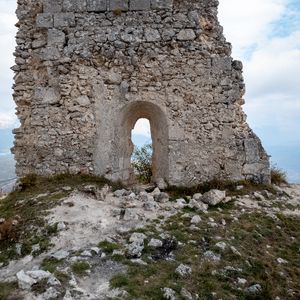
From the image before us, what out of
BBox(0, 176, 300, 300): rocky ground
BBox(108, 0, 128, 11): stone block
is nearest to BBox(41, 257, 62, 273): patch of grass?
BBox(0, 176, 300, 300): rocky ground

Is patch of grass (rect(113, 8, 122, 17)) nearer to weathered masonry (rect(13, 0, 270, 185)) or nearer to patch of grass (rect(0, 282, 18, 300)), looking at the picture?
weathered masonry (rect(13, 0, 270, 185))

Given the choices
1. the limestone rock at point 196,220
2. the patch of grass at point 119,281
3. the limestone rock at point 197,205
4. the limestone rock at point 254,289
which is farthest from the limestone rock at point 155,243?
the limestone rock at point 197,205

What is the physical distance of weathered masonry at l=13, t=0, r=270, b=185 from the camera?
31.0 ft

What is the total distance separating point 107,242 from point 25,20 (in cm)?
648

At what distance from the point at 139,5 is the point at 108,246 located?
244 inches

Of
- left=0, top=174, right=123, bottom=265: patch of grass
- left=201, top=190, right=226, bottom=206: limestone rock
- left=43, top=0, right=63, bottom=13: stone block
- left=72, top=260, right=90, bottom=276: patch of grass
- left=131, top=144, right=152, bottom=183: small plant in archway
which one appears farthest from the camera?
left=131, top=144, right=152, bottom=183: small plant in archway

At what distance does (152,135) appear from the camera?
34.1 ft

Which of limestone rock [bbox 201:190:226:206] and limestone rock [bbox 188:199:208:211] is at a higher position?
limestone rock [bbox 201:190:226:206]

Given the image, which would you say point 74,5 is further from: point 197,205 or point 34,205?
point 197,205

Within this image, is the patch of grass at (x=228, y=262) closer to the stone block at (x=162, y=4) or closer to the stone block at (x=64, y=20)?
the stone block at (x=162, y=4)

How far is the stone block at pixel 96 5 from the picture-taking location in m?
9.62

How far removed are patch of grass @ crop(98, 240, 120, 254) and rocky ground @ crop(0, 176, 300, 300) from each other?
1 centimetres

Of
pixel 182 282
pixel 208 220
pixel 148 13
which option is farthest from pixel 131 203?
pixel 148 13

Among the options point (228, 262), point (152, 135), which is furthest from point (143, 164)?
point (228, 262)
